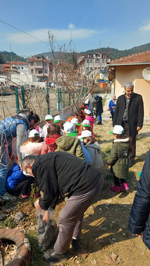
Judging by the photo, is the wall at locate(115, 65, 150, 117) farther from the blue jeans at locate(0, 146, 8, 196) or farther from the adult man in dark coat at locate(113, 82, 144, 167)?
the blue jeans at locate(0, 146, 8, 196)

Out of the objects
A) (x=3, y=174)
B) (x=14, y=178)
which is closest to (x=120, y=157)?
(x=14, y=178)

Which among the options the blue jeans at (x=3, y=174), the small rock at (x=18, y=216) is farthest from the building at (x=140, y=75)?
the small rock at (x=18, y=216)

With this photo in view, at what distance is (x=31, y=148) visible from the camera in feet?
10.5

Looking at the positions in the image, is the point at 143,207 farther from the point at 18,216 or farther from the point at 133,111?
the point at 133,111

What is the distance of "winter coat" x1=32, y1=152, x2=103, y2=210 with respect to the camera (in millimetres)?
1767

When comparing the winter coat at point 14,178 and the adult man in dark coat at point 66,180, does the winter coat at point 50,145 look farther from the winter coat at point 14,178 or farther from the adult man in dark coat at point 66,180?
the adult man in dark coat at point 66,180

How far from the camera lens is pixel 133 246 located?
2.39 m

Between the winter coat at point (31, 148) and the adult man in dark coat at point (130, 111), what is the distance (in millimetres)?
2172

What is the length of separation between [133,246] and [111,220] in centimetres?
53

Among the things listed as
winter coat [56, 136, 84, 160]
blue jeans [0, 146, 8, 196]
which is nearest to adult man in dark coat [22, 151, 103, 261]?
→ winter coat [56, 136, 84, 160]

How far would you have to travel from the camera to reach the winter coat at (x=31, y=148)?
10.5ft

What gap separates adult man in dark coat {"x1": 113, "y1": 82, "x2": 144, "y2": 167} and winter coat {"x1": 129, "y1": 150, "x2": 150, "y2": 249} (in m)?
3.04

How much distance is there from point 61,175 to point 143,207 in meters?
0.77

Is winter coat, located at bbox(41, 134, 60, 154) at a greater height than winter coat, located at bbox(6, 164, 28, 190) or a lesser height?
greater
